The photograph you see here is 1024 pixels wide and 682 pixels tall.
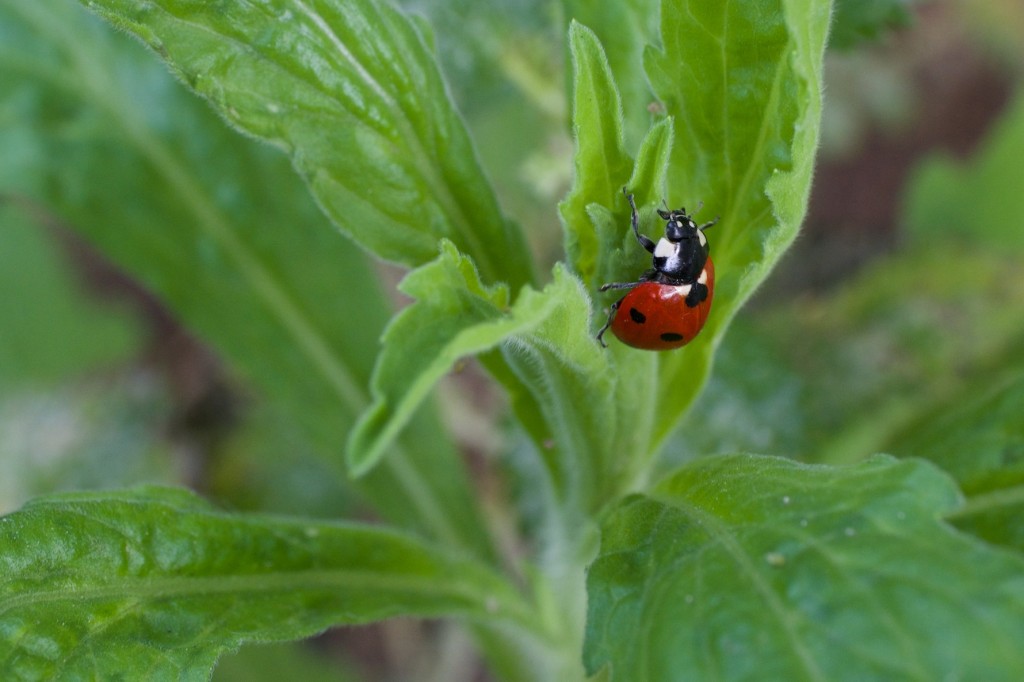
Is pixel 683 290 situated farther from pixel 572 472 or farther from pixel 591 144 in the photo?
pixel 572 472

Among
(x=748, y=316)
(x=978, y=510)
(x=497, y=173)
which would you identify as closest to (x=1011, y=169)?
(x=748, y=316)

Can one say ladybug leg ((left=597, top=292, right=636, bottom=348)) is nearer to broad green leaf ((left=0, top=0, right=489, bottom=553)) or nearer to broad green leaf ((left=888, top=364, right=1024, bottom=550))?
broad green leaf ((left=888, top=364, right=1024, bottom=550))

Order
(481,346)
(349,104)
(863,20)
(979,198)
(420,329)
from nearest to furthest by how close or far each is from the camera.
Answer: (481,346) → (420,329) → (349,104) → (863,20) → (979,198)

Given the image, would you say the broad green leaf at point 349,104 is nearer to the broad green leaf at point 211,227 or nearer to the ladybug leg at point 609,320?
the ladybug leg at point 609,320

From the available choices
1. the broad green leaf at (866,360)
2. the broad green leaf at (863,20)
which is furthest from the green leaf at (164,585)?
the broad green leaf at (863,20)

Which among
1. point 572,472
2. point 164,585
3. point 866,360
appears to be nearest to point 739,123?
point 572,472

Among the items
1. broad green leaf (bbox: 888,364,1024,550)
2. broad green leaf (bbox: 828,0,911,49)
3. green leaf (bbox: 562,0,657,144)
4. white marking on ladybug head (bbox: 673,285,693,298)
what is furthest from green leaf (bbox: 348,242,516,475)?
broad green leaf (bbox: 828,0,911,49)
